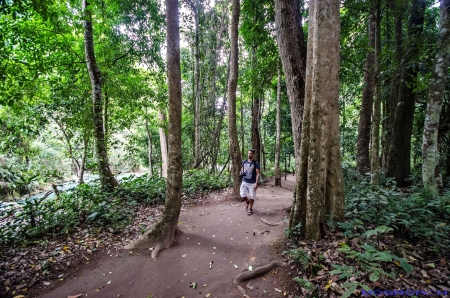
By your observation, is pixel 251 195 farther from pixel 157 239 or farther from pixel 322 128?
pixel 322 128

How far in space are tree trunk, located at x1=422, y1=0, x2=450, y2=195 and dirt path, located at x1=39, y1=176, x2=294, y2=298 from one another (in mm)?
3639

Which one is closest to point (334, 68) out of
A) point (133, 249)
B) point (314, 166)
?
point (314, 166)

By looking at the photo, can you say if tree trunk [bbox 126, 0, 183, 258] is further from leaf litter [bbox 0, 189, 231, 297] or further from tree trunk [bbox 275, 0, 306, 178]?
tree trunk [bbox 275, 0, 306, 178]

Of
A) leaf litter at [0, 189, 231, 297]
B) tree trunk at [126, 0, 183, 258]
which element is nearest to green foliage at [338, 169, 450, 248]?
tree trunk at [126, 0, 183, 258]

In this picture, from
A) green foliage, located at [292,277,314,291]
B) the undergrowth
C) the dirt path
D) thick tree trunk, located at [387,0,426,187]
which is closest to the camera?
green foliage, located at [292,277,314,291]

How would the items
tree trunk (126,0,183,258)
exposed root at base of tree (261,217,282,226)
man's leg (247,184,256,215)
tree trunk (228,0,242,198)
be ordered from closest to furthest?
tree trunk (126,0,183,258)
exposed root at base of tree (261,217,282,226)
man's leg (247,184,256,215)
tree trunk (228,0,242,198)

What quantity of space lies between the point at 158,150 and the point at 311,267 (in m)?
20.1

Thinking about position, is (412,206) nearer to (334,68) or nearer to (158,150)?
(334,68)

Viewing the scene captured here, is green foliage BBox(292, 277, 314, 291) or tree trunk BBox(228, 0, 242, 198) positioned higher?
tree trunk BBox(228, 0, 242, 198)

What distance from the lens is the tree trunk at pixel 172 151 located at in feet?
14.5

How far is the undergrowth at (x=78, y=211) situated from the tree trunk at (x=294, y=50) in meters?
5.16

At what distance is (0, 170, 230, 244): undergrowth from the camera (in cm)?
487

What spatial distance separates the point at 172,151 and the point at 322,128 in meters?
3.06

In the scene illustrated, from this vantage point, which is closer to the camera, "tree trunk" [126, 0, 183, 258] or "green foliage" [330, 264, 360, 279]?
"green foliage" [330, 264, 360, 279]
